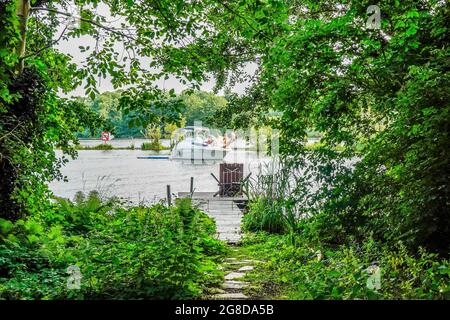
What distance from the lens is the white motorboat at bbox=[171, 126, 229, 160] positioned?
13.5 metres

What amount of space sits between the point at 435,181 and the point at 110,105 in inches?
188

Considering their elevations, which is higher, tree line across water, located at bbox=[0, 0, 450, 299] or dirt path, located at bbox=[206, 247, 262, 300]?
tree line across water, located at bbox=[0, 0, 450, 299]

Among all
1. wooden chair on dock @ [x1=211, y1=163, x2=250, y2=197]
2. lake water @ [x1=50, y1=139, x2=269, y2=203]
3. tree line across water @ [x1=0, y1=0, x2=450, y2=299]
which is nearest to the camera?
tree line across water @ [x1=0, y1=0, x2=450, y2=299]

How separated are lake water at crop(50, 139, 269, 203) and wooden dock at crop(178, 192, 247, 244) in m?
0.91

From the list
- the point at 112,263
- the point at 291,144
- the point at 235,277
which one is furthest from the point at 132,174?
the point at 112,263

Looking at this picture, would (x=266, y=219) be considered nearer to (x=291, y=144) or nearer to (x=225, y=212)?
(x=291, y=144)

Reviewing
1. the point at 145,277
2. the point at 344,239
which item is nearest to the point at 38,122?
the point at 145,277

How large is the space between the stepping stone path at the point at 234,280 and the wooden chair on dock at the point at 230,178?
18.8 ft

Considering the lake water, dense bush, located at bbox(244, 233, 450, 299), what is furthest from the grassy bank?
the lake water

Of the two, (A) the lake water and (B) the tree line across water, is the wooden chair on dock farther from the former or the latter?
(B) the tree line across water

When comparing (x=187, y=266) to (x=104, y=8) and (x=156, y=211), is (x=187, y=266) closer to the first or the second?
(x=156, y=211)

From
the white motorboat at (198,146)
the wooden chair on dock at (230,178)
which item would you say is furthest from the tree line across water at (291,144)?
the white motorboat at (198,146)

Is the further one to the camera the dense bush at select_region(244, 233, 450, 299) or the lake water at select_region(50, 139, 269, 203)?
the lake water at select_region(50, 139, 269, 203)

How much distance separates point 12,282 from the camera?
296cm
